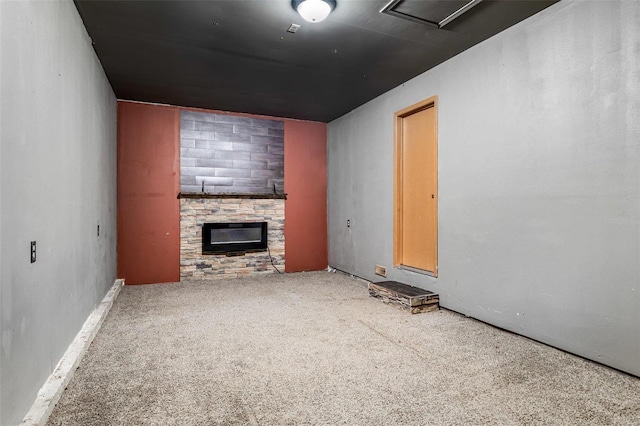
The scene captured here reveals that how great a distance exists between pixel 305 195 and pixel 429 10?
3.61 meters

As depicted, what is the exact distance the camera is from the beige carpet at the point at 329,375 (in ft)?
5.67

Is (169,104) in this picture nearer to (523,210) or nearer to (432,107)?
(432,107)

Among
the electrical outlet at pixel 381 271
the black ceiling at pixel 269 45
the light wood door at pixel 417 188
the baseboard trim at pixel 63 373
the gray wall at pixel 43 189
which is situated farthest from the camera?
the electrical outlet at pixel 381 271

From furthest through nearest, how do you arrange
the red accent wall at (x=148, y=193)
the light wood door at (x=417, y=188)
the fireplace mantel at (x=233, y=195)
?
1. the fireplace mantel at (x=233, y=195)
2. the red accent wall at (x=148, y=193)
3. the light wood door at (x=417, y=188)

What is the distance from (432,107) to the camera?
3.88 meters

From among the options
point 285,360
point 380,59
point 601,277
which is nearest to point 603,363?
point 601,277

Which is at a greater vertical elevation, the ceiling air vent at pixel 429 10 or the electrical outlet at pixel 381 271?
the ceiling air vent at pixel 429 10

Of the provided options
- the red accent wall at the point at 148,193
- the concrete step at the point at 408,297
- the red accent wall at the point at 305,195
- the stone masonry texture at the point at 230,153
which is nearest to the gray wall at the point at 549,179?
the concrete step at the point at 408,297

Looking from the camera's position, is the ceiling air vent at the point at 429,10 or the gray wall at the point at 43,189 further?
the ceiling air vent at the point at 429,10

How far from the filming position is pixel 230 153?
17.4 feet

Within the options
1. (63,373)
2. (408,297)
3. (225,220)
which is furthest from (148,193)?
(408,297)

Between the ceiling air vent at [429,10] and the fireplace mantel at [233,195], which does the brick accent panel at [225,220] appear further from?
the ceiling air vent at [429,10]

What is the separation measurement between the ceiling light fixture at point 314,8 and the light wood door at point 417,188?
169 centimetres

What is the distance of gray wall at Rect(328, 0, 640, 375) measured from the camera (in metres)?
2.22
